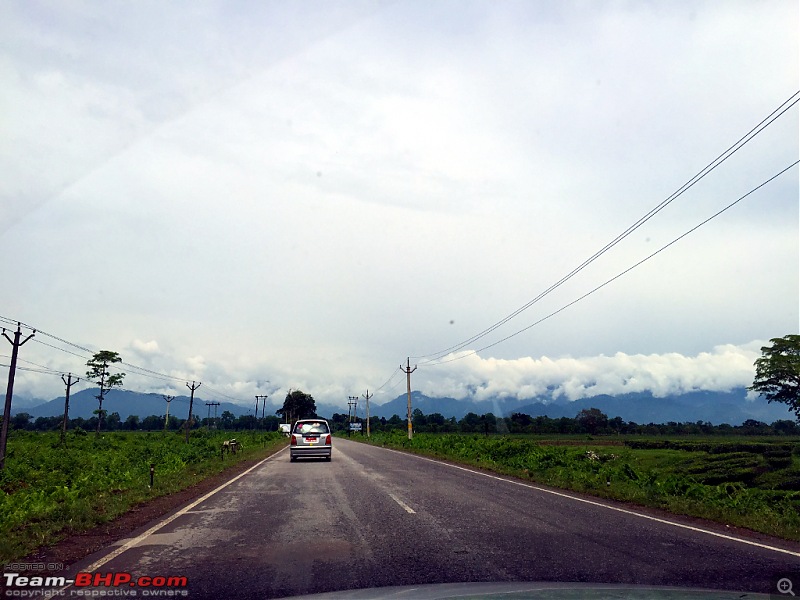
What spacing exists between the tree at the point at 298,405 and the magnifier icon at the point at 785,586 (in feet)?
479

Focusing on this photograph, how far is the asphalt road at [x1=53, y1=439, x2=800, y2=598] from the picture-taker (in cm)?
613

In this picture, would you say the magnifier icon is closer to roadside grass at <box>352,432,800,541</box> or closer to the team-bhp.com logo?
roadside grass at <box>352,432,800,541</box>

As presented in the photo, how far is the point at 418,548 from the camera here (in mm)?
7578

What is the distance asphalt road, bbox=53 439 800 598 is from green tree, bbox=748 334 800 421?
72071 mm

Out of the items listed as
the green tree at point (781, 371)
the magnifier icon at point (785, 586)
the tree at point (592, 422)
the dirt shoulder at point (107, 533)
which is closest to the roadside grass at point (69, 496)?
the dirt shoulder at point (107, 533)

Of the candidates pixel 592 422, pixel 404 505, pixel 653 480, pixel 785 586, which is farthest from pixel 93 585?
pixel 592 422

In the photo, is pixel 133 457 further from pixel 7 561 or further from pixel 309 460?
pixel 7 561

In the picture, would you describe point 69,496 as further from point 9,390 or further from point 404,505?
point 9,390

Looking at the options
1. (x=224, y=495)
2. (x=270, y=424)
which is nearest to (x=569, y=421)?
(x=270, y=424)

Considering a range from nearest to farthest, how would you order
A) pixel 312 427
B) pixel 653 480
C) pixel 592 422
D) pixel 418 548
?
pixel 418 548
pixel 653 480
pixel 312 427
pixel 592 422

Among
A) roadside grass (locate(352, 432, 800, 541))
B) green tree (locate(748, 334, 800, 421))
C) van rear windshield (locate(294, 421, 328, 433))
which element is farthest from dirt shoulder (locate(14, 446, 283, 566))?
green tree (locate(748, 334, 800, 421))

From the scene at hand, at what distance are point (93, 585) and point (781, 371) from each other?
82783mm

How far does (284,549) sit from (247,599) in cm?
231

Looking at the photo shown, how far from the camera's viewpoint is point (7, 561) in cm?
695
